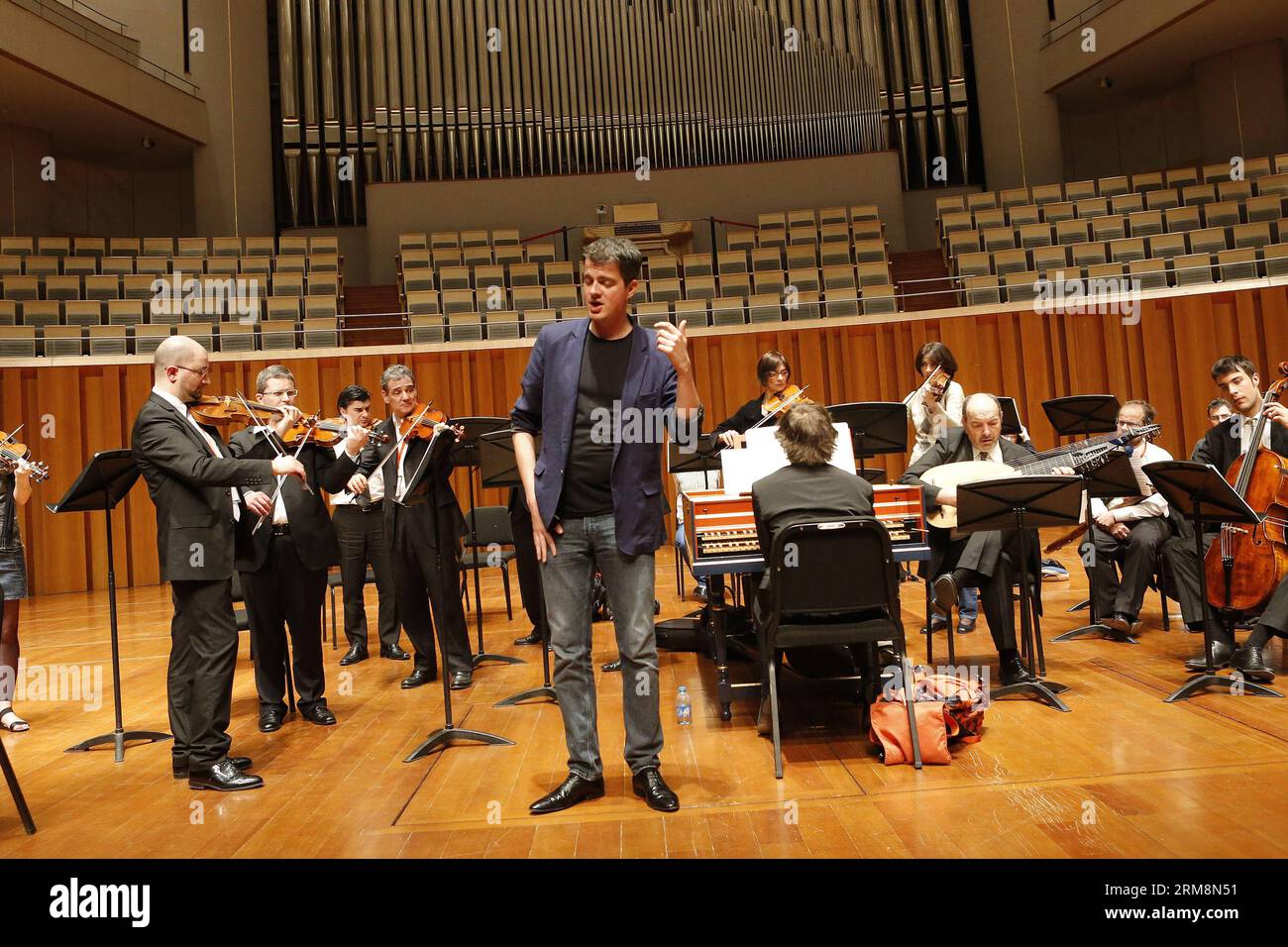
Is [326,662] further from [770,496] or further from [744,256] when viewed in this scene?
[744,256]

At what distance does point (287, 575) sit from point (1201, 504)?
360cm

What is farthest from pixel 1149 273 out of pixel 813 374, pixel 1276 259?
pixel 813 374

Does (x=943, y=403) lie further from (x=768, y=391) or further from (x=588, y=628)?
(x=588, y=628)

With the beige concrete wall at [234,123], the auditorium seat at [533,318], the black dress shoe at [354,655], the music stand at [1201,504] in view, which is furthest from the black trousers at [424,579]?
the beige concrete wall at [234,123]

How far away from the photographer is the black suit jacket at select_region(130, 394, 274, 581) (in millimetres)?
2936

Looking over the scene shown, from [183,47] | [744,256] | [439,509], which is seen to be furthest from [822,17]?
[439,509]

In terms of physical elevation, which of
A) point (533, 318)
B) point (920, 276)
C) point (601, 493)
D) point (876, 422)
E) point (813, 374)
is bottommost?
point (601, 493)

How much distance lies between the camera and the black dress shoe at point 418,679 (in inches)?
176

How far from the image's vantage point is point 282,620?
3.84m

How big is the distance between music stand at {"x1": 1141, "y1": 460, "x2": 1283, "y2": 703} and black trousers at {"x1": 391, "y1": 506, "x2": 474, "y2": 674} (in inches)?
113

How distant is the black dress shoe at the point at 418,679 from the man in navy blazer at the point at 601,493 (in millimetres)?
1951

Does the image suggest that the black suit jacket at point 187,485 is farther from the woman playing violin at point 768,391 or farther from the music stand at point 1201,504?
the music stand at point 1201,504

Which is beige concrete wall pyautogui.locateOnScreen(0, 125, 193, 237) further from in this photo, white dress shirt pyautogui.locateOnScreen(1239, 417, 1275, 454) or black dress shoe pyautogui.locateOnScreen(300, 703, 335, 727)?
white dress shirt pyautogui.locateOnScreen(1239, 417, 1275, 454)

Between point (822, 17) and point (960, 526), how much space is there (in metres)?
12.1
